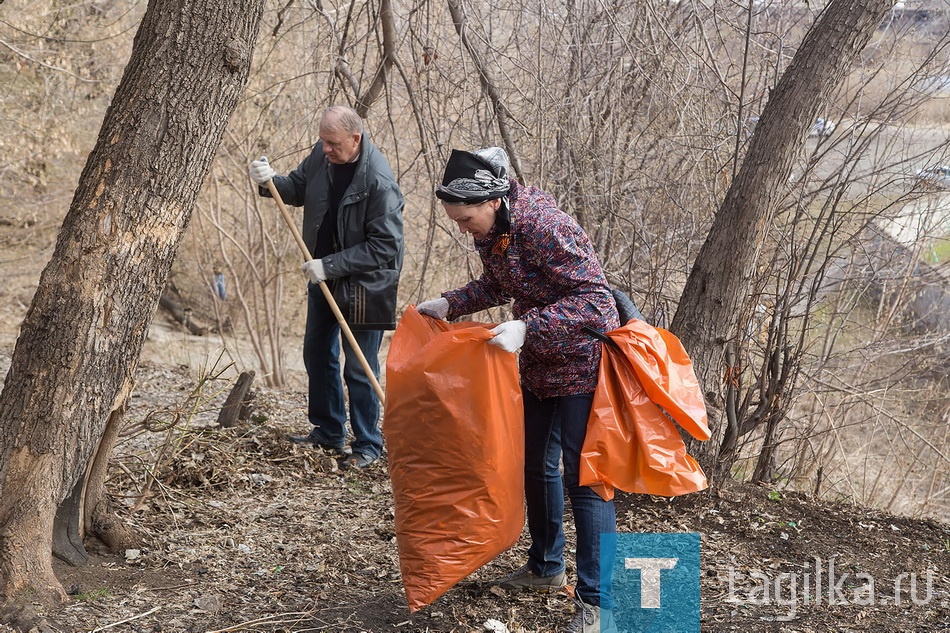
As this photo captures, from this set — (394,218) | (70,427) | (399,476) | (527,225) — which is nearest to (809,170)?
(394,218)

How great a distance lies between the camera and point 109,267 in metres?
2.67

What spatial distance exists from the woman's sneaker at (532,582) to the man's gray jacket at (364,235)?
1.46m

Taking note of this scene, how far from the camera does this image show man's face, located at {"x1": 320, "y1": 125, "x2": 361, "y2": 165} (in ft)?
12.8

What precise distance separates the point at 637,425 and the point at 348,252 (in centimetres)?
191

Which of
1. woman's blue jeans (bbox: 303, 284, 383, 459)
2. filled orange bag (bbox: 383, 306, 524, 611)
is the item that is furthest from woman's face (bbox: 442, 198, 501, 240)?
woman's blue jeans (bbox: 303, 284, 383, 459)

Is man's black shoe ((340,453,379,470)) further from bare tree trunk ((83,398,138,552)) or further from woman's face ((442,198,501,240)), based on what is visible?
woman's face ((442,198,501,240))

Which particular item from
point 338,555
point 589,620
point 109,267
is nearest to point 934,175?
point 589,620

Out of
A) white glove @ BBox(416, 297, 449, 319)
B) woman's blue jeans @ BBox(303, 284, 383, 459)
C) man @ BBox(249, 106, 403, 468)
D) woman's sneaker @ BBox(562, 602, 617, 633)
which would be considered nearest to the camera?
woman's sneaker @ BBox(562, 602, 617, 633)

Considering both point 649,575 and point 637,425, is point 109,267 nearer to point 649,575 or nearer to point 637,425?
point 637,425

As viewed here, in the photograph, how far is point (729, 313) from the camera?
386cm

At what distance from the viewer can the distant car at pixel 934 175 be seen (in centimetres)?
467

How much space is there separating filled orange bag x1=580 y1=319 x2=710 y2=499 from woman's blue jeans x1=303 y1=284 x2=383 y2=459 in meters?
1.85

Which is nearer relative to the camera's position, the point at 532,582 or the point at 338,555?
the point at 532,582

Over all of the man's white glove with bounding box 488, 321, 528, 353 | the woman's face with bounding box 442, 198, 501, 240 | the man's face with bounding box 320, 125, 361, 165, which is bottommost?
the man's white glove with bounding box 488, 321, 528, 353
